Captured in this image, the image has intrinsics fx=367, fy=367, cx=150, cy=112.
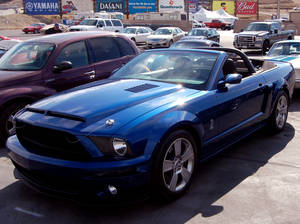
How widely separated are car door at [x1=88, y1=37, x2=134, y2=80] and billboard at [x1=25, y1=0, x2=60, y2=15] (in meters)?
52.5

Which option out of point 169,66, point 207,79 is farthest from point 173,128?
point 169,66

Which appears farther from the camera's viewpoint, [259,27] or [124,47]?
[259,27]

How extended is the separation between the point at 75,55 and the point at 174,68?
2.68 meters

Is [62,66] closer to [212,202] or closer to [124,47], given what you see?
[124,47]

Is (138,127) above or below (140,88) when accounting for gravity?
below

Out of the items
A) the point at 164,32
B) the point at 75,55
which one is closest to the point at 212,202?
the point at 75,55

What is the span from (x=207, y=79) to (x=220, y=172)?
1.20 meters

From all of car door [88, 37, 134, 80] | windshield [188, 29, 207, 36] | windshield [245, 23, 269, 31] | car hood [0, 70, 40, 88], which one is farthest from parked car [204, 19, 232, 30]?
car hood [0, 70, 40, 88]

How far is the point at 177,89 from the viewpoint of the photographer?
14.2 feet

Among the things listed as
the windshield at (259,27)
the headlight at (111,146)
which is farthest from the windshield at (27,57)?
the windshield at (259,27)

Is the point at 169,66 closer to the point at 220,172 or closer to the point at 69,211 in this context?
the point at 220,172

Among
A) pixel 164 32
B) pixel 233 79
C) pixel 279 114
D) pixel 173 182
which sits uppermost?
pixel 164 32

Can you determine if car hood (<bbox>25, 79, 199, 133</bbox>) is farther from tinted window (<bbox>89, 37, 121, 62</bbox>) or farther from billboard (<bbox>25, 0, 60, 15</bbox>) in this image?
billboard (<bbox>25, 0, 60, 15</bbox>)

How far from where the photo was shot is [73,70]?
6.67m
